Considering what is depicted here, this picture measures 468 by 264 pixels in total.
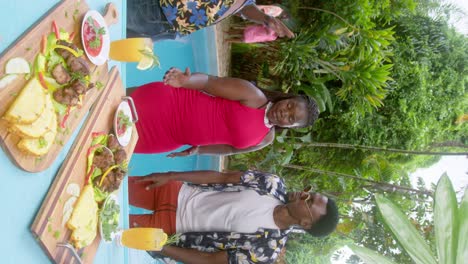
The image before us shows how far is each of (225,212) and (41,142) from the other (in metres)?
1.15

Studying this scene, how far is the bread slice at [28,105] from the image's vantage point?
0.86 meters

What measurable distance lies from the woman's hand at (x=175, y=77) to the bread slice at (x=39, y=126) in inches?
29.0

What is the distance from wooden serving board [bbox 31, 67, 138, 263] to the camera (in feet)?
3.25

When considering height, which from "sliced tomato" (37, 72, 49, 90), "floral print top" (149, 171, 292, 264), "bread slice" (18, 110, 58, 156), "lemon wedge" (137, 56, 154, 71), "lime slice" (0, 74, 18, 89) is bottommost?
"floral print top" (149, 171, 292, 264)

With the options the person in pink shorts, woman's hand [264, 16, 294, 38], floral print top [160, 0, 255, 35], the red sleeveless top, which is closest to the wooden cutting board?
floral print top [160, 0, 255, 35]

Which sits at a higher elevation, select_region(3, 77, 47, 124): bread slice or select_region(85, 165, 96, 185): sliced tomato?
select_region(3, 77, 47, 124): bread slice

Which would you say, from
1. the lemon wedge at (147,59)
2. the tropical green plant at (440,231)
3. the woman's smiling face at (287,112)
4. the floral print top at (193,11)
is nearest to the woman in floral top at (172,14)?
the floral print top at (193,11)

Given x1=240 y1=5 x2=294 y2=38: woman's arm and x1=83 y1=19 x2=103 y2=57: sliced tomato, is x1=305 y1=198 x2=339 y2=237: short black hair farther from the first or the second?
x1=83 y1=19 x2=103 y2=57: sliced tomato

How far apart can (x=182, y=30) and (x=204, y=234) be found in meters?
0.95

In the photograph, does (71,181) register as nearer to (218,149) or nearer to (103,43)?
(103,43)

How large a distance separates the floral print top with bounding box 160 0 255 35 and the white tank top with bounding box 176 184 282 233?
829 mm

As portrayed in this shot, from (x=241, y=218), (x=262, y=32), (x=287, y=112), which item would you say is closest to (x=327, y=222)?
(x=241, y=218)

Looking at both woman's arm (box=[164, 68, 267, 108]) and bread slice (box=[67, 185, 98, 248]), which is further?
woman's arm (box=[164, 68, 267, 108])

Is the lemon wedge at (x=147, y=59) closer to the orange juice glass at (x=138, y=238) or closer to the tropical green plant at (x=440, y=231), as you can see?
the orange juice glass at (x=138, y=238)
